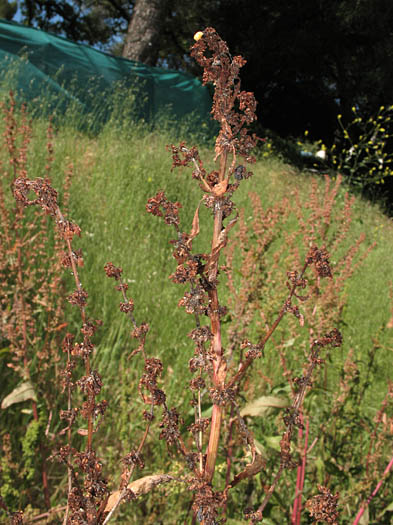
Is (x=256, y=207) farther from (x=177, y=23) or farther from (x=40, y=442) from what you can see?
(x=177, y=23)

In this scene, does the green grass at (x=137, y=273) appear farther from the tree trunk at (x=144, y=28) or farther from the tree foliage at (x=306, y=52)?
the tree foliage at (x=306, y=52)

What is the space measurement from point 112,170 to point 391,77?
992cm

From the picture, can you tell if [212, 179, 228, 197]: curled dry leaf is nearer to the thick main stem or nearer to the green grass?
the thick main stem

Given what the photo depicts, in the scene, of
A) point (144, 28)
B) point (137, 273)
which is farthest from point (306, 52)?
point (137, 273)

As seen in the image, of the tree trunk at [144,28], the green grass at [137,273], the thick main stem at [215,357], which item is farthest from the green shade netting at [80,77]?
the thick main stem at [215,357]

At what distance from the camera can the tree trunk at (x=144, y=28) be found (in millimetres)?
9102

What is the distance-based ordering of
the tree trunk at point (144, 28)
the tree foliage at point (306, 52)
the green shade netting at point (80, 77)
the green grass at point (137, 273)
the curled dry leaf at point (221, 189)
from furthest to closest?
1. the tree foliage at point (306, 52)
2. the tree trunk at point (144, 28)
3. the green shade netting at point (80, 77)
4. the green grass at point (137, 273)
5. the curled dry leaf at point (221, 189)

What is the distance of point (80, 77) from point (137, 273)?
225 inches

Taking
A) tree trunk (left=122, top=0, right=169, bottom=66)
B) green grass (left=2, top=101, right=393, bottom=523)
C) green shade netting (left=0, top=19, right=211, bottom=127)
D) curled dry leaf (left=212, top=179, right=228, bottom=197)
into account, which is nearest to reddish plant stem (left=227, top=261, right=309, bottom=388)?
curled dry leaf (left=212, top=179, right=228, bottom=197)

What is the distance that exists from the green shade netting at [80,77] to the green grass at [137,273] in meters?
1.77

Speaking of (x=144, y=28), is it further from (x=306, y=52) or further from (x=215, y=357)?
(x=215, y=357)

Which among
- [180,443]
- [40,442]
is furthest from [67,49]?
[180,443]

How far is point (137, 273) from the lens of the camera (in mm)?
2887

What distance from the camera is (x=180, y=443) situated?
0.60 metres
